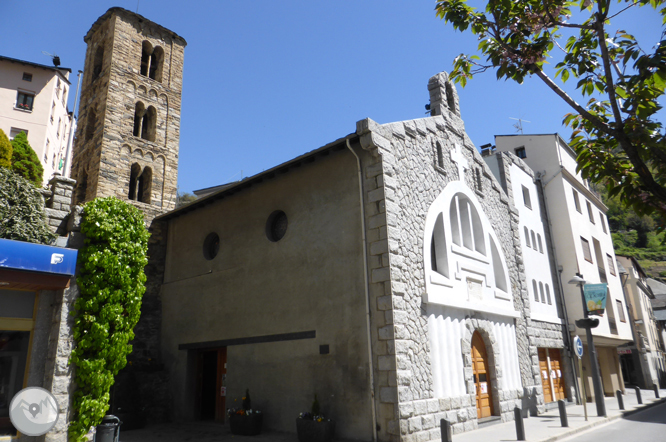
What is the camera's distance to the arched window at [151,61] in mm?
20781

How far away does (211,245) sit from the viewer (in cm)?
1622

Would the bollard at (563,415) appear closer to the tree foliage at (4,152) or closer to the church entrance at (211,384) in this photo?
the church entrance at (211,384)

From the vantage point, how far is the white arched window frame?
41.7 feet

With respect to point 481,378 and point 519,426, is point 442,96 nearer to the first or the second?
point 481,378

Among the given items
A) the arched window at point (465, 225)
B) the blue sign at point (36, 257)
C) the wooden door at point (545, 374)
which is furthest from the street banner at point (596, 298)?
the blue sign at point (36, 257)

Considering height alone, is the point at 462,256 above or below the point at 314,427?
above

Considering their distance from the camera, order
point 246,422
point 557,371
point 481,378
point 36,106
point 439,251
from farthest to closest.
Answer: point 36,106 < point 557,371 < point 481,378 < point 439,251 < point 246,422

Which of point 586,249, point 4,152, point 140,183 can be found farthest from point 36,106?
point 586,249

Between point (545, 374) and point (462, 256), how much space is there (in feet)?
25.4

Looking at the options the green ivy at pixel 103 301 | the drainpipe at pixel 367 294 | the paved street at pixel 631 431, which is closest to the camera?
the green ivy at pixel 103 301

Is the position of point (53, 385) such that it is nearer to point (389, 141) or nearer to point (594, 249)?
point (389, 141)

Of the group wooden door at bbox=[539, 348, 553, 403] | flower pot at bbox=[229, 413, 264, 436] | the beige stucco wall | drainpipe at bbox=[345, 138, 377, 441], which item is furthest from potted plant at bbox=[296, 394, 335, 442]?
wooden door at bbox=[539, 348, 553, 403]

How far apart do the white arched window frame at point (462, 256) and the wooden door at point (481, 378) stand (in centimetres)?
113

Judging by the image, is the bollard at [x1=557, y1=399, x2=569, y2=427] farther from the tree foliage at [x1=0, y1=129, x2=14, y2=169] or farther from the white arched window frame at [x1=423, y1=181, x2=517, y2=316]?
the tree foliage at [x1=0, y1=129, x2=14, y2=169]
